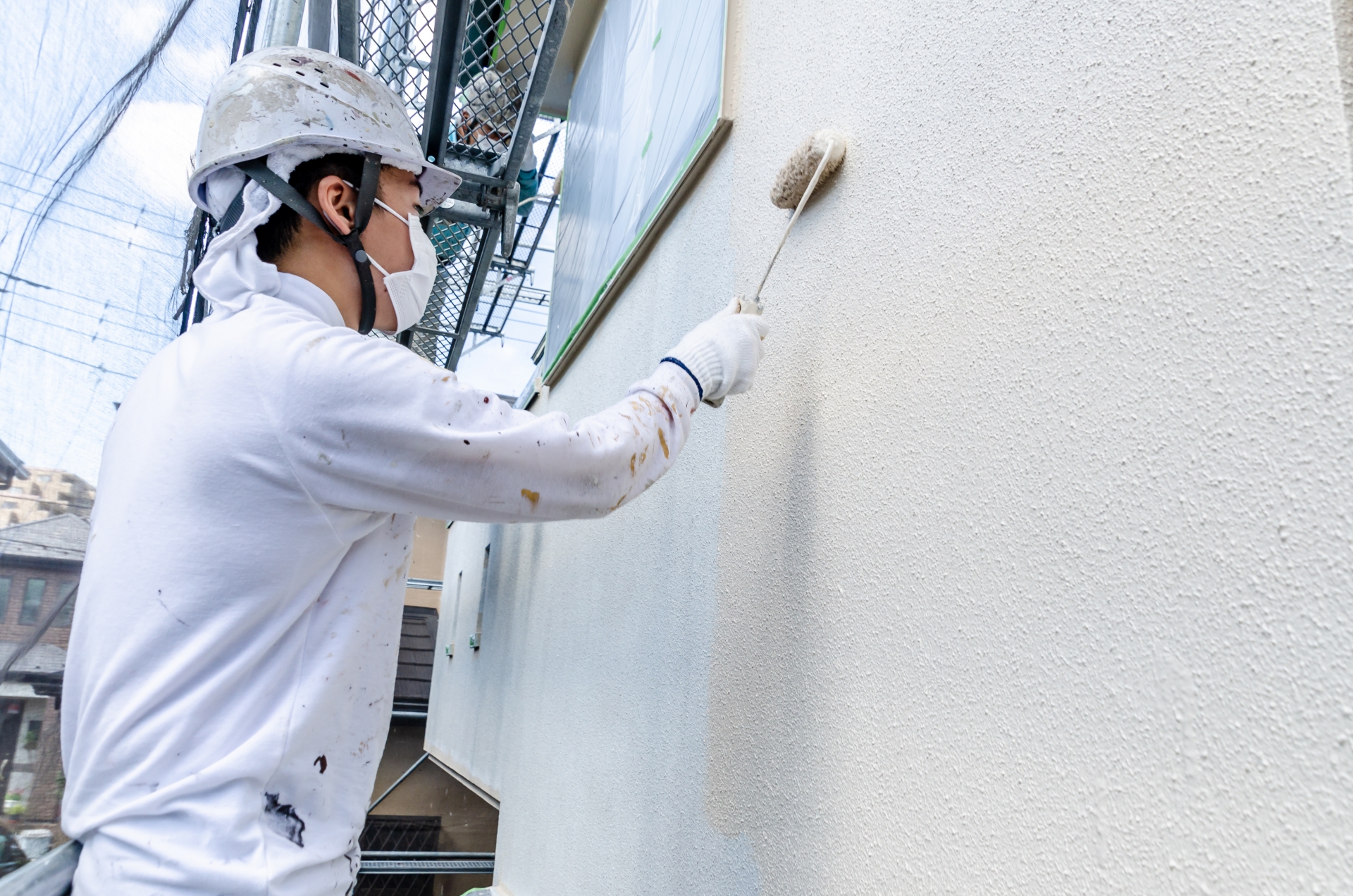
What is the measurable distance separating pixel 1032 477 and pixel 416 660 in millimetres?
8588

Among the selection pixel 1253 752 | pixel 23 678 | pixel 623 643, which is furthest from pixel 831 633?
pixel 23 678

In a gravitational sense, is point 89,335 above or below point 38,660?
above

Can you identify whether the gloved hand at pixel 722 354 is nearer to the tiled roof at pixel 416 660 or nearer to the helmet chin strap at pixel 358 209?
the helmet chin strap at pixel 358 209

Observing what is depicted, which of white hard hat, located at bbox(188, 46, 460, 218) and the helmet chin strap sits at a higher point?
white hard hat, located at bbox(188, 46, 460, 218)

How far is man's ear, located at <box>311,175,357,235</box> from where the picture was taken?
122 centimetres

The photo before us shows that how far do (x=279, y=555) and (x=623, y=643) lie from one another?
92 centimetres

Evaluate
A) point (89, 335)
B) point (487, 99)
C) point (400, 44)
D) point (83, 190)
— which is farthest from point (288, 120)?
point (487, 99)

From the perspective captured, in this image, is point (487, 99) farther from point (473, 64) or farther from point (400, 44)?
point (400, 44)

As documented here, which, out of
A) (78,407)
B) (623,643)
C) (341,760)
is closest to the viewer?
(341,760)

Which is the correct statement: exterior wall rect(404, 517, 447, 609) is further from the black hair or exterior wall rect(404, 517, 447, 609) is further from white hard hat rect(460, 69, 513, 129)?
the black hair

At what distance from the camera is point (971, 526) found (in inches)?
29.7

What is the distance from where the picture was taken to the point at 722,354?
1.10 m

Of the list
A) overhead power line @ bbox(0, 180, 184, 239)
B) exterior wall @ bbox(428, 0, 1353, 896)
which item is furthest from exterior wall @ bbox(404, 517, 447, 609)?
exterior wall @ bbox(428, 0, 1353, 896)

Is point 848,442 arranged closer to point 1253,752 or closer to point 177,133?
point 1253,752
